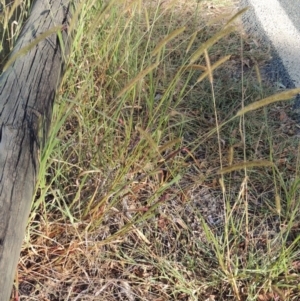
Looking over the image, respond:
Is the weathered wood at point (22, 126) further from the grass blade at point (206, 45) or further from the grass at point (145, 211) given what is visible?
the grass blade at point (206, 45)

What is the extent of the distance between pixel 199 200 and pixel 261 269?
0.48 m

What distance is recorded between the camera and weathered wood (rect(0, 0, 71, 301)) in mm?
1538

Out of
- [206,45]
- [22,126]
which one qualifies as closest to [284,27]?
[206,45]

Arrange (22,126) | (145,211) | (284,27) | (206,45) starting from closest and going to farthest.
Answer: (206,45)
(22,126)
(145,211)
(284,27)

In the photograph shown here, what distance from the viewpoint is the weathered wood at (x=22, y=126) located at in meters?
1.54

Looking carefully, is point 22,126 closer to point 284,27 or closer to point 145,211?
point 145,211

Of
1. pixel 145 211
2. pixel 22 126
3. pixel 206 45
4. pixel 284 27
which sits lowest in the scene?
pixel 284 27

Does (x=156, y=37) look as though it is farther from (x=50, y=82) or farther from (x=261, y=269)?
(x=261, y=269)

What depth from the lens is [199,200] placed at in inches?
87.4

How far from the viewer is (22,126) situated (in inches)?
72.3

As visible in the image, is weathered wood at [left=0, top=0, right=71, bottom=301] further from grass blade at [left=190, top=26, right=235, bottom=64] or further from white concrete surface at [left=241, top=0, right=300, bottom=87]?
white concrete surface at [left=241, top=0, right=300, bottom=87]

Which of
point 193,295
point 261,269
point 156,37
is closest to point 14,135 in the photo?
point 193,295

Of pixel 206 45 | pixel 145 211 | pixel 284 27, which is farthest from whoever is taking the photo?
pixel 284 27

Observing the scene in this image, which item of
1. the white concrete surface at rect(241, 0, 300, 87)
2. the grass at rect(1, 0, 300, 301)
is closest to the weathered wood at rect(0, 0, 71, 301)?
the grass at rect(1, 0, 300, 301)
